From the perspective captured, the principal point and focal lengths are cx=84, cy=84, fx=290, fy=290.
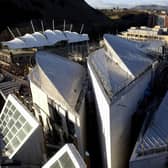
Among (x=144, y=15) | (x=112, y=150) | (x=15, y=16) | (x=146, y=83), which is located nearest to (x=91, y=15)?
(x=144, y=15)

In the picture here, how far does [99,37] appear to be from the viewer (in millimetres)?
59344

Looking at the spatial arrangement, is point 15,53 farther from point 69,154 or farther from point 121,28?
point 121,28

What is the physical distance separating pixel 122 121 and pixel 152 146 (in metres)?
2.03

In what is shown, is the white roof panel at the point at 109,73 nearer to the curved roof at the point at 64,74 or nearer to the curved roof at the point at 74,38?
the curved roof at the point at 64,74

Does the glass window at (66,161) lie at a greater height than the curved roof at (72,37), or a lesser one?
lesser

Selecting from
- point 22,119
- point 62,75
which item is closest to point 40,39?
point 62,75

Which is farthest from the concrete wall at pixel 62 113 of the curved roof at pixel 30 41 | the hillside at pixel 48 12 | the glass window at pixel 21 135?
the hillside at pixel 48 12

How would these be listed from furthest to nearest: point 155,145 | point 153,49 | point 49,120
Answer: point 153,49 → point 49,120 → point 155,145

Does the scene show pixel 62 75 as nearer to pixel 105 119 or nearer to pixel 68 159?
pixel 105 119

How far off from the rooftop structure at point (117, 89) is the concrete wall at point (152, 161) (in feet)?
4.94

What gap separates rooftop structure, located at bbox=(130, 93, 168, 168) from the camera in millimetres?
13039

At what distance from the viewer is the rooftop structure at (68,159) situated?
1109cm

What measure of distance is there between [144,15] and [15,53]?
5365cm

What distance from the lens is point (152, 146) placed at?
1335cm
